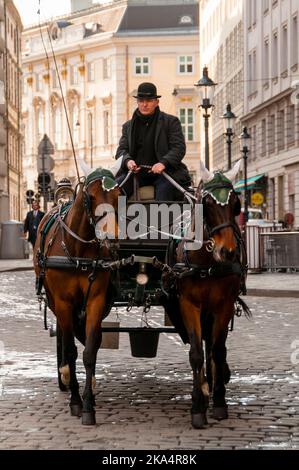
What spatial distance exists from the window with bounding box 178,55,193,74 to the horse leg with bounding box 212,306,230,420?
94242 millimetres

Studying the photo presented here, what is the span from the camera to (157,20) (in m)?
104

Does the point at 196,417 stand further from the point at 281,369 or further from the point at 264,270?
the point at 264,270

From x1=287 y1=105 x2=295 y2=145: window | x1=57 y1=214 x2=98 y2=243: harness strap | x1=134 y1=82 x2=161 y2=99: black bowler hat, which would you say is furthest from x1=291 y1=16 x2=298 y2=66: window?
x1=57 y1=214 x2=98 y2=243: harness strap

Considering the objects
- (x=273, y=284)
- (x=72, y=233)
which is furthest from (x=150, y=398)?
(x=273, y=284)

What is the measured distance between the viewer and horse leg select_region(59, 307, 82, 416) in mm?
9039

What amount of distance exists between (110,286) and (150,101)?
1783 mm

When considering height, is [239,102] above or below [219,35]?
below

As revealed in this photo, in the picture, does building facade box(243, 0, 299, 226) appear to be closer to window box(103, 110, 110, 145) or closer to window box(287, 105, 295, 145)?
window box(287, 105, 295, 145)

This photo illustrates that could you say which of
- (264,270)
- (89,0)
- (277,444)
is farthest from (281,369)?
(89,0)

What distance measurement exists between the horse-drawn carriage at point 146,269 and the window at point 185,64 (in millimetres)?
93527

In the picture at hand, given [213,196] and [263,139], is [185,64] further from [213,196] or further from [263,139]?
[213,196]

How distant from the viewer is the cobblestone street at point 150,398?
25.9ft

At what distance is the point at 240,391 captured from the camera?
10.2 meters
